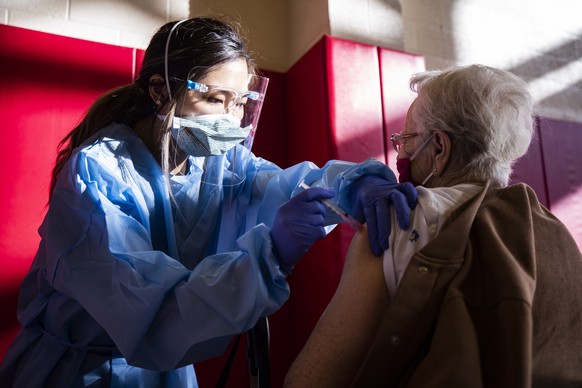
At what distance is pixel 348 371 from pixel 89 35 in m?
1.89

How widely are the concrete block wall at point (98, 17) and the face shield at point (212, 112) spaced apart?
41.5 inches

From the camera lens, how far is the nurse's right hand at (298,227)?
1040mm

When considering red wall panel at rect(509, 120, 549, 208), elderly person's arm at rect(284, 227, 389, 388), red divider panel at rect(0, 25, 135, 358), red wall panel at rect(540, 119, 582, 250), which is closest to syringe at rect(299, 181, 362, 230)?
elderly person's arm at rect(284, 227, 389, 388)

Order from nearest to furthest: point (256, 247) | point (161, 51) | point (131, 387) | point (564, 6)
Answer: point (256, 247) → point (131, 387) → point (161, 51) → point (564, 6)

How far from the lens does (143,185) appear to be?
1.29 m

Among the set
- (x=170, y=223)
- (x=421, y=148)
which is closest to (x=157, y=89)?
(x=170, y=223)

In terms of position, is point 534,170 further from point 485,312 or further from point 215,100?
point 485,312

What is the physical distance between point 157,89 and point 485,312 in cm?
103

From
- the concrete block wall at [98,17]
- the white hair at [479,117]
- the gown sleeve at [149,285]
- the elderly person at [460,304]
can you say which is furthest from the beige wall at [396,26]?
the elderly person at [460,304]

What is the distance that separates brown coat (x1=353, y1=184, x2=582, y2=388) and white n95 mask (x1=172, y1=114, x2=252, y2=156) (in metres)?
0.72

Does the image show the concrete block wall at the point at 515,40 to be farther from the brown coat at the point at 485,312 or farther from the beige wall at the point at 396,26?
the brown coat at the point at 485,312

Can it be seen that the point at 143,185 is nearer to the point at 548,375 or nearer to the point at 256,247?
the point at 256,247

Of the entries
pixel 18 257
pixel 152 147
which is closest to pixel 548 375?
pixel 152 147

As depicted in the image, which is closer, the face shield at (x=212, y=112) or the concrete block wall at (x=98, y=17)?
the face shield at (x=212, y=112)
